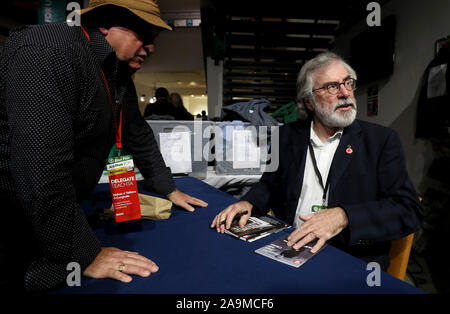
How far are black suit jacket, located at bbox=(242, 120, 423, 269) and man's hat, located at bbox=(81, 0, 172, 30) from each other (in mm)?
963

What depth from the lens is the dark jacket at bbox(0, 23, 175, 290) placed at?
684 millimetres

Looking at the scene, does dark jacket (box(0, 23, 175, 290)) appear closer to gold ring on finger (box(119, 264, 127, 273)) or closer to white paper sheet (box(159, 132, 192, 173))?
gold ring on finger (box(119, 264, 127, 273))

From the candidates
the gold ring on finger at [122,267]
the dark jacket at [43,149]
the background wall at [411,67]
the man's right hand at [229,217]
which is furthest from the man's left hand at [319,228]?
the background wall at [411,67]

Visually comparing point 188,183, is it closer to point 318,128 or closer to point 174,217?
point 174,217

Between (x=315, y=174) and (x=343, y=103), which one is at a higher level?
(x=343, y=103)

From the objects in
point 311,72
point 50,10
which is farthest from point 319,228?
point 50,10

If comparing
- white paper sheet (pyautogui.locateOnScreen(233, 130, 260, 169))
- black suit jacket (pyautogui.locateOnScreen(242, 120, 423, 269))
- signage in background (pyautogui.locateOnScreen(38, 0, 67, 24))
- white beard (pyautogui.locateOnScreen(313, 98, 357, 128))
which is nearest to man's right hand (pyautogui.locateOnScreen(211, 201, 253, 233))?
black suit jacket (pyautogui.locateOnScreen(242, 120, 423, 269))

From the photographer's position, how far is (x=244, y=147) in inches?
91.9

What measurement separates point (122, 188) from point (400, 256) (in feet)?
4.14

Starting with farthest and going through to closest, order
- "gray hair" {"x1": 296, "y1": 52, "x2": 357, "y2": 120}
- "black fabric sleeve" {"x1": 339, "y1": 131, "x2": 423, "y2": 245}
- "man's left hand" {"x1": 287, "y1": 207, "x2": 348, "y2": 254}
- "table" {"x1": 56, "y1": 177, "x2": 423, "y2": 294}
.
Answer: "gray hair" {"x1": 296, "y1": 52, "x2": 357, "y2": 120}, "black fabric sleeve" {"x1": 339, "y1": 131, "x2": 423, "y2": 245}, "man's left hand" {"x1": 287, "y1": 207, "x2": 348, "y2": 254}, "table" {"x1": 56, "y1": 177, "x2": 423, "y2": 294}

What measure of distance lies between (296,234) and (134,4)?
1.11 meters

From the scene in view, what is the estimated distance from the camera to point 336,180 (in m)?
1.35

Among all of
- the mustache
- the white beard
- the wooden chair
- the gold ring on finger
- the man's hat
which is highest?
the man's hat

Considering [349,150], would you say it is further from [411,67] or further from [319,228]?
[411,67]
